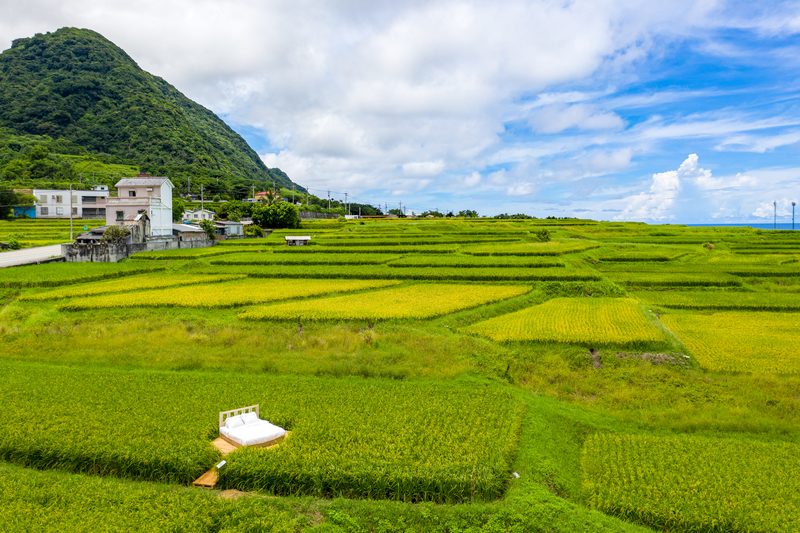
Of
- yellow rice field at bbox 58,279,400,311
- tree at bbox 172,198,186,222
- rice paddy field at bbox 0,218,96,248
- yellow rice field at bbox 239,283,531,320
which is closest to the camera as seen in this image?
yellow rice field at bbox 239,283,531,320

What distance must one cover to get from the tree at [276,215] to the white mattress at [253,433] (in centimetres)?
5935

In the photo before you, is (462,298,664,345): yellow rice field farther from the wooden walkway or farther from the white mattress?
the wooden walkway

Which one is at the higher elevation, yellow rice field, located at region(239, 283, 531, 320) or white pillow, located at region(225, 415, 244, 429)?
yellow rice field, located at region(239, 283, 531, 320)

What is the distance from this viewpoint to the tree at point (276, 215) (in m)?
65.9

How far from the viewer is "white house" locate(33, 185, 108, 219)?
64.3 meters

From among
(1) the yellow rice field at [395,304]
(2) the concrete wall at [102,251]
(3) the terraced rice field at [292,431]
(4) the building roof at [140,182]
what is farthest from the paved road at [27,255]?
(3) the terraced rice field at [292,431]

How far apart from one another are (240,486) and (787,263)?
156 feet

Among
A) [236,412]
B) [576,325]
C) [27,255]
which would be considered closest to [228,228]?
[27,255]

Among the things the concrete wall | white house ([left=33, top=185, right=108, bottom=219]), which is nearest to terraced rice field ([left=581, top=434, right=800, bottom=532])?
the concrete wall

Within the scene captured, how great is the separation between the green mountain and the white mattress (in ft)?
344

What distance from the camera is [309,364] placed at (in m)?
15.2

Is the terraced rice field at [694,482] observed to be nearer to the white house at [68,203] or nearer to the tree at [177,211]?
the tree at [177,211]

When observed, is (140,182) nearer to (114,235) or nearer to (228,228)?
(114,235)

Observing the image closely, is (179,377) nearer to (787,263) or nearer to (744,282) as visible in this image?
(744,282)
